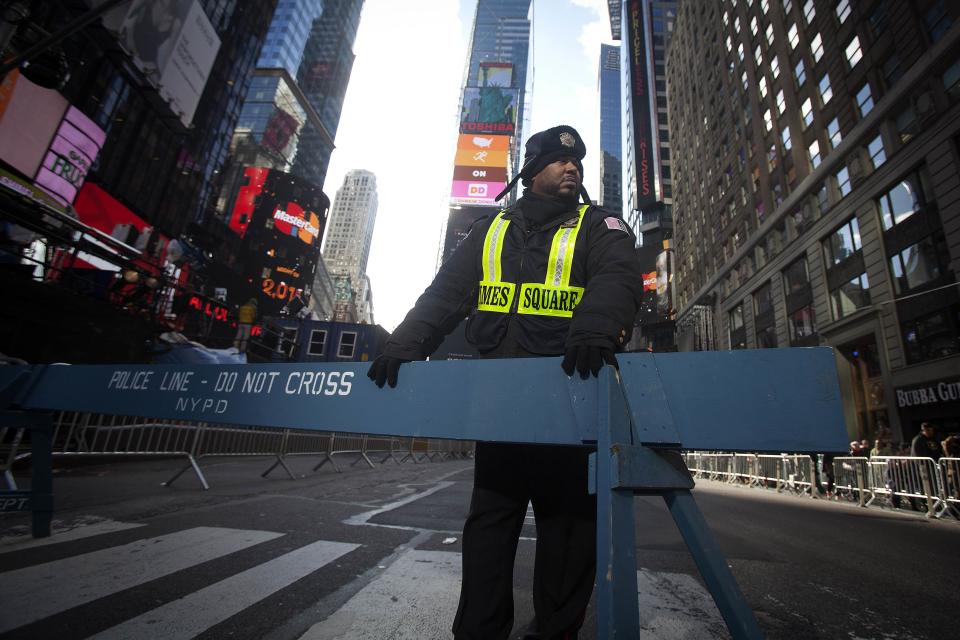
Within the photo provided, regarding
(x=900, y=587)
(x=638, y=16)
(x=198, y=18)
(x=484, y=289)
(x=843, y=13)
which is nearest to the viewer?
(x=484, y=289)

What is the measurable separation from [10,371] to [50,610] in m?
1.69

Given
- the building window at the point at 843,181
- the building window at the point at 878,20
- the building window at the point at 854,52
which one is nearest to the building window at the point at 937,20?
the building window at the point at 878,20

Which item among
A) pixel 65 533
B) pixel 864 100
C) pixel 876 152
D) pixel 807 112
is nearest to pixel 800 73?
pixel 807 112

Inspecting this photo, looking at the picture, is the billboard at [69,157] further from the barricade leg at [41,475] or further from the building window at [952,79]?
the building window at [952,79]

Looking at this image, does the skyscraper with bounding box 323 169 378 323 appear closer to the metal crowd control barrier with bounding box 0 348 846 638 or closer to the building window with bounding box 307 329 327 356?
the building window with bounding box 307 329 327 356

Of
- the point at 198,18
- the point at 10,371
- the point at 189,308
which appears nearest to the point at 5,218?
the point at 189,308

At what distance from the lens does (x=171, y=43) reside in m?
24.5

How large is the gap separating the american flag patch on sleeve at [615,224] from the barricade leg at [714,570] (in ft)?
3.99

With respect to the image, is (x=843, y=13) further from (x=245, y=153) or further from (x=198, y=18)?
(x=245, y=153)

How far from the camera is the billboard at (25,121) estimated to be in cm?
1595

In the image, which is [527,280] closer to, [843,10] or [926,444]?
[926,444]

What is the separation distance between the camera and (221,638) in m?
1.86

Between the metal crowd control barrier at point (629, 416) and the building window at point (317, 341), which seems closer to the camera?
the metal crowd control barrier at point (629, 416)

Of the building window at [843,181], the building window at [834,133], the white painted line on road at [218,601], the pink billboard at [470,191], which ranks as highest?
the pink billboard at [470,191]
